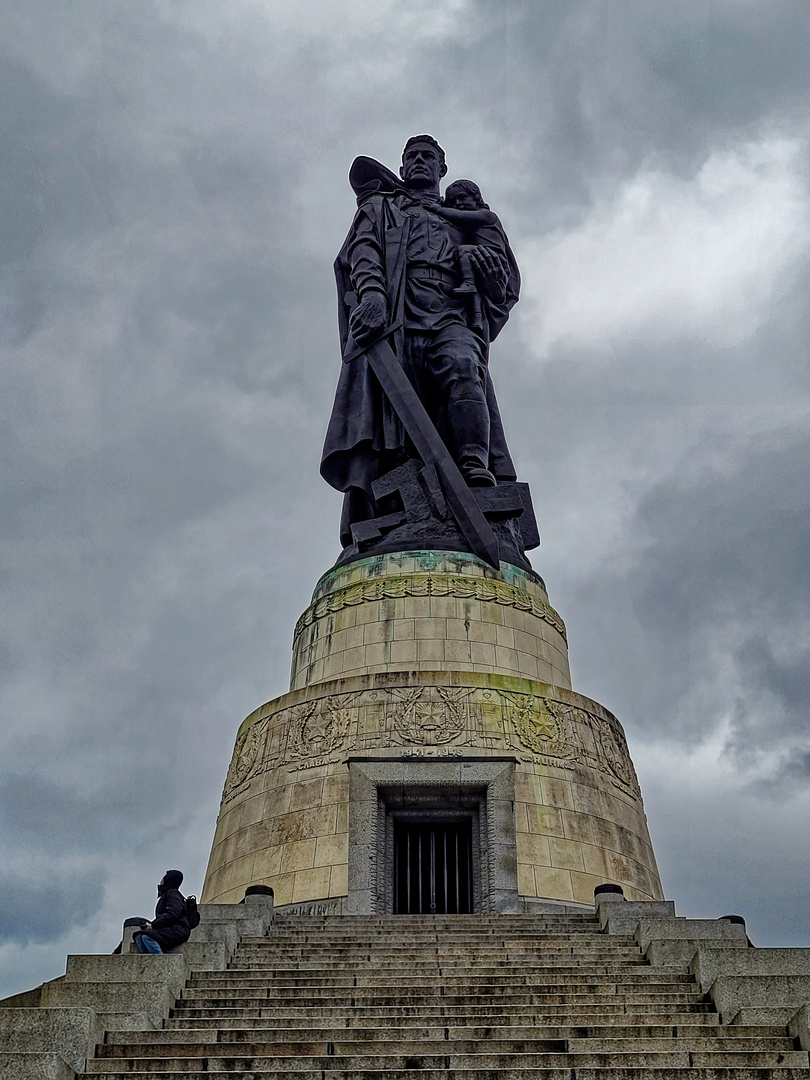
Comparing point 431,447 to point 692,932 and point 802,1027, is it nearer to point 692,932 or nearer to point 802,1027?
point 692,932

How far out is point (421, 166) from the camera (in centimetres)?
2692

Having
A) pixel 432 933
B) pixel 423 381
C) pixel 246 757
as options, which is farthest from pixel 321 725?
pixel 423 381

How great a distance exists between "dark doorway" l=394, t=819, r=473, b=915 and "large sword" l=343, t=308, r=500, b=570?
5.10 m

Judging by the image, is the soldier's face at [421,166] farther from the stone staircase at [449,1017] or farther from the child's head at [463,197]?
the stone staircase at [449,1017]

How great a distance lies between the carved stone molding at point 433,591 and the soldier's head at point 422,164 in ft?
31.2

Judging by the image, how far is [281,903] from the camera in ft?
59.1

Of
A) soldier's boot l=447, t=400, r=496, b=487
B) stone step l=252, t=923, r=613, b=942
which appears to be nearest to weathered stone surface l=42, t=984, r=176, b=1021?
stone step l=252, t=923, r=613, b=942

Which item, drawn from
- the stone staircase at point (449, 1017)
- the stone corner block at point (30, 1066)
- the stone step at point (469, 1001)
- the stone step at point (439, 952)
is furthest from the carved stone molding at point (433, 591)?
the stone corner block at point (30, 1066)

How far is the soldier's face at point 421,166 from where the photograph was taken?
88.1 feet

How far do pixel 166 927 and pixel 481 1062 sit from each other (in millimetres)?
4339

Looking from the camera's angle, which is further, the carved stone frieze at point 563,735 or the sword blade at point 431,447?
the sword blade at point 431,447

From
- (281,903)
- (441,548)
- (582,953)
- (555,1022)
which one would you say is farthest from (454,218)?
(555,1022)

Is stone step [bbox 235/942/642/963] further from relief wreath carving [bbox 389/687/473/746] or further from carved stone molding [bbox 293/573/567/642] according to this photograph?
carved stone molding [bbox 293/573/567/642]

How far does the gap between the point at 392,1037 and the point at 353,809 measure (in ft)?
25.4
